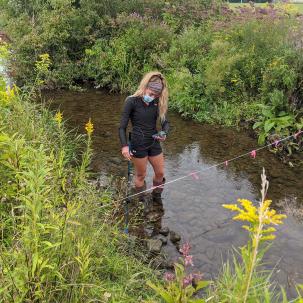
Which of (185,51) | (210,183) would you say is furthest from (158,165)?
(185,51)

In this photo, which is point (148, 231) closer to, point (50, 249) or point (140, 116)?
point (140, 116)

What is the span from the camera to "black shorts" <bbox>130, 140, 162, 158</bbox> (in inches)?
259

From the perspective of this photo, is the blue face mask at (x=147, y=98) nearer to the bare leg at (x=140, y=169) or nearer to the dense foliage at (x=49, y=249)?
the bare leg at (x=140, y=169)

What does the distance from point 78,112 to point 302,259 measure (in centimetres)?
827

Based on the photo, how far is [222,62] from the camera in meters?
11.3

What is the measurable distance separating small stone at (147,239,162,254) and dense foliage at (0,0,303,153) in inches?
186

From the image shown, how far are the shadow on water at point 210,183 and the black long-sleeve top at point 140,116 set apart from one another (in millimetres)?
1401

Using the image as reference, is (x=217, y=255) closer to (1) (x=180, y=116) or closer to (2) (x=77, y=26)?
(1) (x=180, y=116)

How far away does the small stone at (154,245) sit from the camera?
5504 mm

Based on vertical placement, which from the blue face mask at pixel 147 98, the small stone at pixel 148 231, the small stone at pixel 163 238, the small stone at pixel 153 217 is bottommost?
the small stone at pixel 153 217

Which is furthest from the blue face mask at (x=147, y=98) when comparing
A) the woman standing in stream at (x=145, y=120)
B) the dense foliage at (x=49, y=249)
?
the dense foliage at (x=49, y=249)

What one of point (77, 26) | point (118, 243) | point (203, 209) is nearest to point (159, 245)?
point (118, 243)

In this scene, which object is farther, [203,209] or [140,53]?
[140,53]

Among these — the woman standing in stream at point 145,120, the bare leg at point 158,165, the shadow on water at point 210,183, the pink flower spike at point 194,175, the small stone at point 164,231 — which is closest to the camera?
the shadow on water at point 210,183
